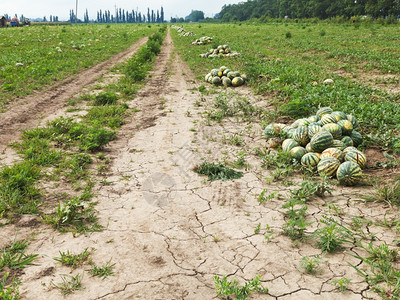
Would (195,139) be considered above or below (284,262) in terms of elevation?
above

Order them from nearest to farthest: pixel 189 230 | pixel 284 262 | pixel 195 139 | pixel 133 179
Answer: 1. pixel 284 262
2. pixel 189 230
3. pixel 133 179
4. pixel 195 139

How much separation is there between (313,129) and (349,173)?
1.13m

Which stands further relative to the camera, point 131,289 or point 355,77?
point 355,77

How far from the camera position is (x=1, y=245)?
10.4 ft

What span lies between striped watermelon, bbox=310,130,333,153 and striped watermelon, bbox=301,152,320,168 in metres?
0.13

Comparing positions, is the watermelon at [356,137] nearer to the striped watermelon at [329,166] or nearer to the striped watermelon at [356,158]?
the striped watermelon at [356,158]

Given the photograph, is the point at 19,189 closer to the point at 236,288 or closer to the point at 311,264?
the point at 236,288

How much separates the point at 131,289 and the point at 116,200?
1635 millimetres

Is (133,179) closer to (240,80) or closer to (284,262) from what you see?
(284,262)

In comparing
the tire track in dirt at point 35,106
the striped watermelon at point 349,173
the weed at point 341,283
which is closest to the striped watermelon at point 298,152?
the striped watermelon at point 349,173

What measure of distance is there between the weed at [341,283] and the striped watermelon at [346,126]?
122 inches

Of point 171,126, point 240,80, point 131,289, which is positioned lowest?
point 131,289

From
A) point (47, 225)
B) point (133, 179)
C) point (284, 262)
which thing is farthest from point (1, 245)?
point (284, 262)

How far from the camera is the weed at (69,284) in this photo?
2.64m
